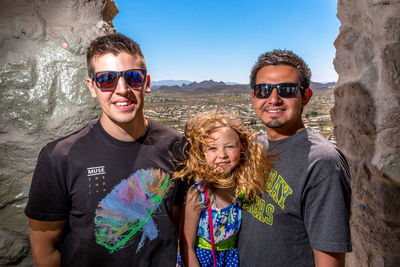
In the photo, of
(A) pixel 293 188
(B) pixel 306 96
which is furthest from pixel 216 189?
(B) pixel 306 96

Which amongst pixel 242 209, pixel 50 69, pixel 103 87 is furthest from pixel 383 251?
pixel 50 69

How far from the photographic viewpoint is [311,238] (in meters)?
1.44

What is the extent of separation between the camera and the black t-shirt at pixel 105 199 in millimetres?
1409

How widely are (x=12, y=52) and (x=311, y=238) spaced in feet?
7.10

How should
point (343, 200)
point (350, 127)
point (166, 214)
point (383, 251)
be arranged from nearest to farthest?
point (343, 200), point (166, 214), point (383, 251), point (350, 127)

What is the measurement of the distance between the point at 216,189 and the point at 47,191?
1.07 metres

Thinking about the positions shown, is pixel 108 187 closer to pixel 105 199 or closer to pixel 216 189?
pixel 105 199

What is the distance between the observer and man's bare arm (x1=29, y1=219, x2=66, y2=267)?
1.45 m

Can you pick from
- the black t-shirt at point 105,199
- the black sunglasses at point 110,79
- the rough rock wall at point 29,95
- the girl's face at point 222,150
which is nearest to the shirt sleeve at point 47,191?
the black t-shirt at point 105,199

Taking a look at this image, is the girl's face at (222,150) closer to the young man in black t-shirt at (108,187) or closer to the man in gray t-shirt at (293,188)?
the man in gray t-shirt at (293,188)

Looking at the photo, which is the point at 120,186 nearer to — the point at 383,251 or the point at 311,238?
the point at 311,238

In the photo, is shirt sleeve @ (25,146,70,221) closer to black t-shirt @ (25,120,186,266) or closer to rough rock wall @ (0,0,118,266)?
black t-shirt @ (25,120,186,266)

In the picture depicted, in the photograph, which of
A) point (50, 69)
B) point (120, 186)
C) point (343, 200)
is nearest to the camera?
point (343, 200)

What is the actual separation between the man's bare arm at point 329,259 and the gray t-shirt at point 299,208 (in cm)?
6
